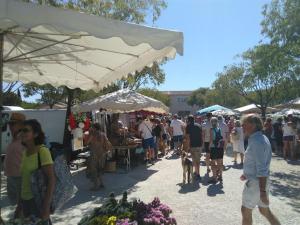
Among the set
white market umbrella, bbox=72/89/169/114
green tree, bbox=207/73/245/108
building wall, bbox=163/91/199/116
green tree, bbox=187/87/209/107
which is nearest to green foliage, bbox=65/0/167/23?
white market umbrella, bbox=72/89/169/114

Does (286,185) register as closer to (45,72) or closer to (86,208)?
(86,208)

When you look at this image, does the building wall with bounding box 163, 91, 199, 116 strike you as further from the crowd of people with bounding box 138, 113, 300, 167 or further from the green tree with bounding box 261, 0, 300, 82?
the green tree with bounding box 261, 0, 300, 82

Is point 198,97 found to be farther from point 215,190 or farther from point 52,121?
point 215,190

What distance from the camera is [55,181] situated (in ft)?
13.5

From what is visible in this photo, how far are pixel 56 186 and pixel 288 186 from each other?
8340 millimetres

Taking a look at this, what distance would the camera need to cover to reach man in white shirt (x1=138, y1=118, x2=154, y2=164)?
15.5 metres

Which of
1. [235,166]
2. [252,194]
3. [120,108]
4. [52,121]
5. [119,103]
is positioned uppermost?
[119,103]

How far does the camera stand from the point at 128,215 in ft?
16.6

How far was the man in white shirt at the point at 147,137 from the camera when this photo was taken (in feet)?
51.0

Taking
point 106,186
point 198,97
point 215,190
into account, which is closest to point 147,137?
point 106,186

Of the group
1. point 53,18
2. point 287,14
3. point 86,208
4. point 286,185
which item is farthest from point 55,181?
point 287,14

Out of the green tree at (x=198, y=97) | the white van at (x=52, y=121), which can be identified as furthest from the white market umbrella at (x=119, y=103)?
the green tree at (x=198, y=97)

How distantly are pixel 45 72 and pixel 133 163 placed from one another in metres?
9.56

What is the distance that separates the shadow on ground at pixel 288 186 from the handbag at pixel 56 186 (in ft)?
17.9
